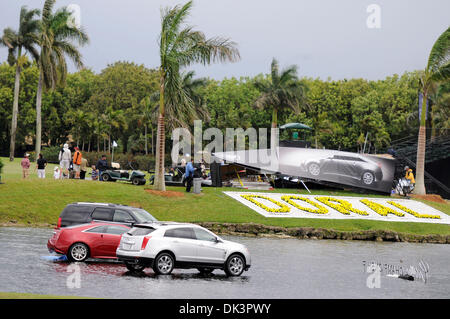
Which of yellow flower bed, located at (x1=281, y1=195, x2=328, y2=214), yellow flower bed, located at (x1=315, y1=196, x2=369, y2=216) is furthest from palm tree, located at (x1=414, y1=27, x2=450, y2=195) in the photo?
yellow flower bed, located at (x1=281, y1=195, x2=328, y2=214)

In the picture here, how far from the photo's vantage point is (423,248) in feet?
98.6

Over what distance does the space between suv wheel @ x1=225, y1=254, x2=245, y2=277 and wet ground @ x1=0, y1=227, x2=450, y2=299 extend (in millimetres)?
229

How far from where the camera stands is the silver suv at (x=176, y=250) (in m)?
17.3

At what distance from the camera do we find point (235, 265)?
61.5 ft

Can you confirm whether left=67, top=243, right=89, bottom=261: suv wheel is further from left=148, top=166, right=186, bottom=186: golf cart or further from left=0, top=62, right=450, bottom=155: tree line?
left=0, top=62, right=450, bottom=155: tree line

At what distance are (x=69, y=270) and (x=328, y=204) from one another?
2278 cm

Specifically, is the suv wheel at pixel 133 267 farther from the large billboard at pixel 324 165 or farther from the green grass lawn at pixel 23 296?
the large billboard at pixel 324 165

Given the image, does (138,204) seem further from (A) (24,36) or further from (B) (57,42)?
(A) (24,36)

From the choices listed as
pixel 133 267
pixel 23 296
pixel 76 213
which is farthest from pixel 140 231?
pixel 23 296

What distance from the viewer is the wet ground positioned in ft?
50.2

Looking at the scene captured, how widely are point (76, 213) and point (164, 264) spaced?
4.97 m
